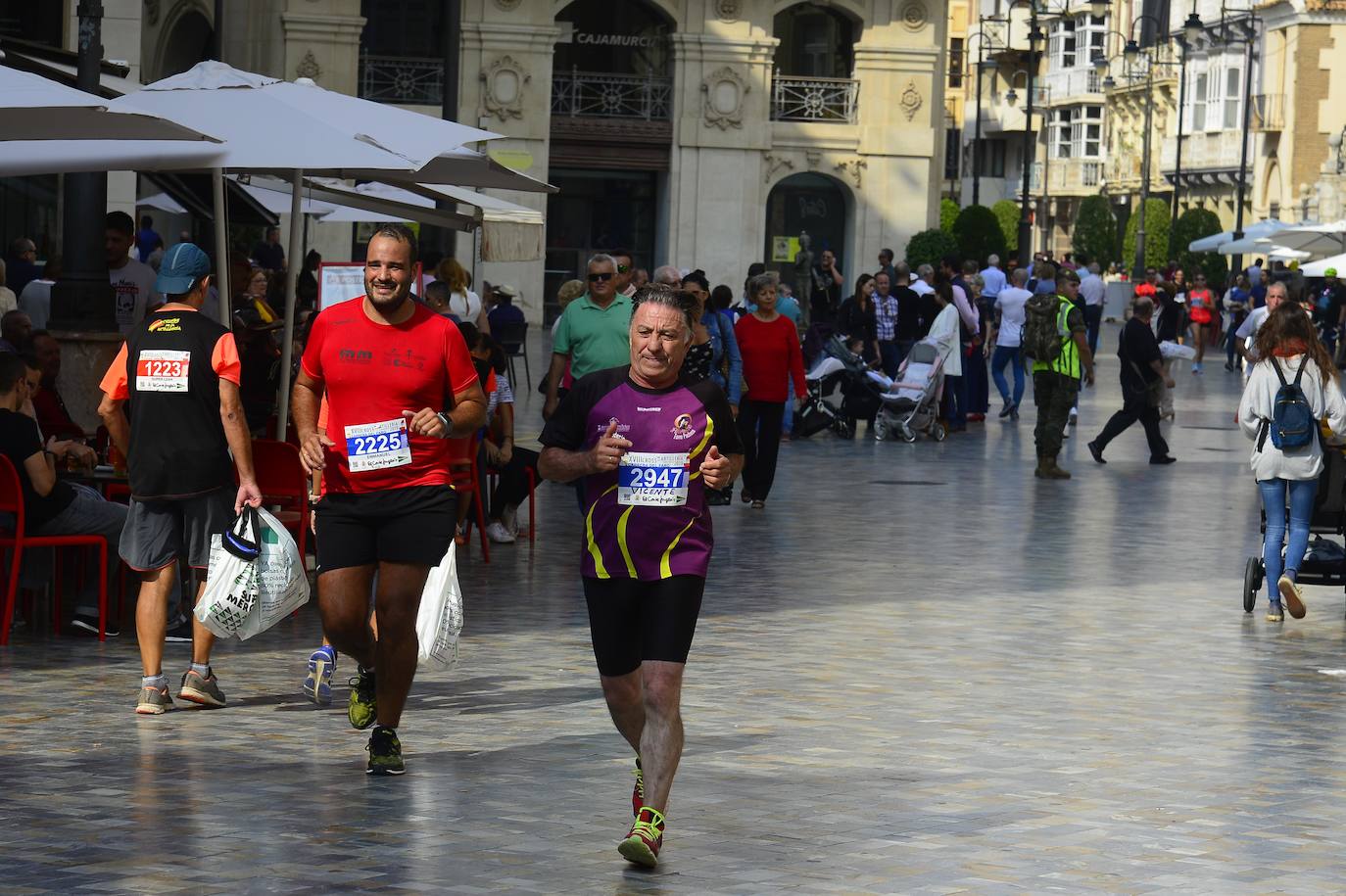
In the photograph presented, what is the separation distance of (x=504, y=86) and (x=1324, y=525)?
3578cm

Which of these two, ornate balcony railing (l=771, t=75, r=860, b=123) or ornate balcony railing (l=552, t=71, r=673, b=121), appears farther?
ornate balcony railing (l=771, t=75, r=860, b=123)

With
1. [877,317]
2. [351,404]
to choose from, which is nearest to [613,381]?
[351,404]

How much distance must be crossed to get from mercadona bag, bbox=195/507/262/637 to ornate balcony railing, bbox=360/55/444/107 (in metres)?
39.7

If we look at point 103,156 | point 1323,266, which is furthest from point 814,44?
point 103,156

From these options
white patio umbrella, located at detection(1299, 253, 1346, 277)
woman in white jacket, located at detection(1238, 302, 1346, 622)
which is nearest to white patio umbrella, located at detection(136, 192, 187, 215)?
woman in white jacket, located at detection(1238, 302, 1346, 622)

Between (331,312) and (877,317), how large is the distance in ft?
60.9

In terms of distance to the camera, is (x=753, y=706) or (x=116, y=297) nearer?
(x=753, y=706)

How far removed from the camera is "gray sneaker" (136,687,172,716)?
28.4 ft

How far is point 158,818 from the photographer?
697 cm

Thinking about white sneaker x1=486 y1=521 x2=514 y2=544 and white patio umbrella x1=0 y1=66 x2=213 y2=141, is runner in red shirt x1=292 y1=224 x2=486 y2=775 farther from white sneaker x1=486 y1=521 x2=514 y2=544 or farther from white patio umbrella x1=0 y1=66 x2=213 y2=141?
white sneaker x1=486 y1=521 x2=514 y2=544

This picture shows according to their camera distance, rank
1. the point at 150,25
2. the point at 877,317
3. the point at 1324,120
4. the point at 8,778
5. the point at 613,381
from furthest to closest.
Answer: the point at 1324,120, the point at 150,25, the point at 877,317, the point at 8,778, the point at 613,381

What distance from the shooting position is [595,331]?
566 inches

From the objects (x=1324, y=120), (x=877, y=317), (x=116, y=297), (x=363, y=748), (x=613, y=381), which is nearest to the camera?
(x=613, y=381)

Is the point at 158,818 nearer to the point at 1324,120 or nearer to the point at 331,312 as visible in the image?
the point at 331,312
